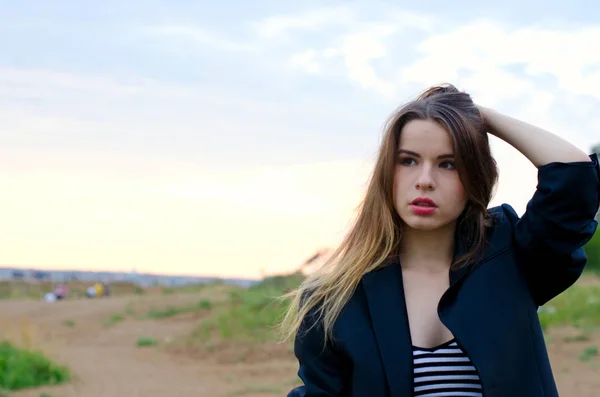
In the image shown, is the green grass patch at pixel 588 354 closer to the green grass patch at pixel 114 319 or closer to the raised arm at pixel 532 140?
the raised arm at pixel 532 140

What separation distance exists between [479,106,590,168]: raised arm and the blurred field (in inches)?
121

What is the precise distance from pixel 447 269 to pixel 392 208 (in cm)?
24

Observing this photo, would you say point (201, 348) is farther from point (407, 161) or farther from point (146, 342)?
point (407, 161)

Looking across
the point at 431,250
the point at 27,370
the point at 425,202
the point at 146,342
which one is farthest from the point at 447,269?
the point at 146,342

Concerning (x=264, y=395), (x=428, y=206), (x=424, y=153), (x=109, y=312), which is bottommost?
(x=264, y=395)

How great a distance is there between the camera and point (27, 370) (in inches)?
350

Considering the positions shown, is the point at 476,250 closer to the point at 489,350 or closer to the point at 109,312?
the point at 489,350

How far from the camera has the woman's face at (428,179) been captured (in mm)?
2369

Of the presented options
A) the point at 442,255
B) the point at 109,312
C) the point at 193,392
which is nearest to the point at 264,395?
the point at 193,392

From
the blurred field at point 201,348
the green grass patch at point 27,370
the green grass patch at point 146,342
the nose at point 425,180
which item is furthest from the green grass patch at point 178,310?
the nose at point 425,180

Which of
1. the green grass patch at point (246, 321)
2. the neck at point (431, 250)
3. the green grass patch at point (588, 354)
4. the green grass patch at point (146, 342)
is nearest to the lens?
the neck at point (431, 250)

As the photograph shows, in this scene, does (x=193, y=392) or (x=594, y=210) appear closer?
(x=594, y=210)

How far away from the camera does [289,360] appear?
1109 centimetres

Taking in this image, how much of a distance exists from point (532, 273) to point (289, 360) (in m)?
8.95
